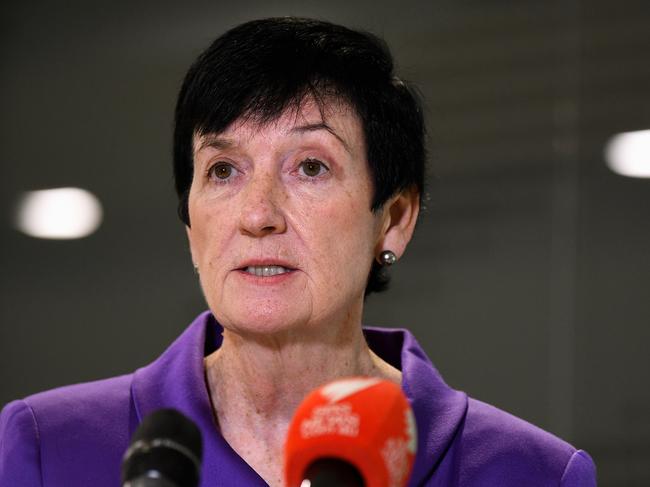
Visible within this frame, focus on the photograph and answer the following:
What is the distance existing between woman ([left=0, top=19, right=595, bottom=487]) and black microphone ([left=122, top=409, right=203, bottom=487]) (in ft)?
2.48

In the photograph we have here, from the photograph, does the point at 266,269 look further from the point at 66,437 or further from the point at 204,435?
the point at 66,437

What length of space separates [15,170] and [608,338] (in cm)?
213

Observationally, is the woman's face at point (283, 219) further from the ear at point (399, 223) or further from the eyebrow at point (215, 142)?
the ear at point (399, 223)

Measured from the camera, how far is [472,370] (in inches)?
150

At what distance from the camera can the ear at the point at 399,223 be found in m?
2.19

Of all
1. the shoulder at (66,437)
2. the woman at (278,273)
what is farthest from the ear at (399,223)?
the shoulder at (66,437)

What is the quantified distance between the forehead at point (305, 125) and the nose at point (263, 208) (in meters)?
0.09

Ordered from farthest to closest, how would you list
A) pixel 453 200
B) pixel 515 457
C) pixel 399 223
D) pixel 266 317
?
pixel 453 200, pixel 399 223, pixel 515 457, pixel 266 317

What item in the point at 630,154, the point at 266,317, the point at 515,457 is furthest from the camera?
the point at 630,154

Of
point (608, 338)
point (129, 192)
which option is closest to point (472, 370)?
point (608, 338)

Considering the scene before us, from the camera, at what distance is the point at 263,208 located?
1.88 m

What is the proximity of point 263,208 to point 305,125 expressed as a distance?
0.61 ft

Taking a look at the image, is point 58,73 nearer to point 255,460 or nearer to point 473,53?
point 473,53

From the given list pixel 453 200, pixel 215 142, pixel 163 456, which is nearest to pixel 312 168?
pixel 215 142
